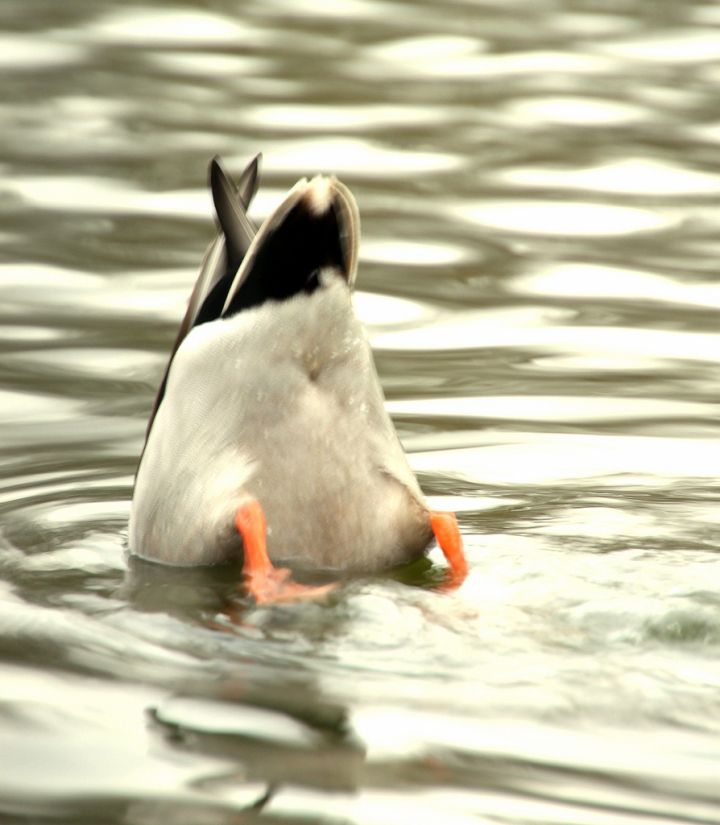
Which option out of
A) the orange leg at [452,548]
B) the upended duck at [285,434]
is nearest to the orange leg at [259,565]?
the upended duck at [285,434]

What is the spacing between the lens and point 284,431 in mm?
4387

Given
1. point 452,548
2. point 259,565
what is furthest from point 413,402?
point 259,565

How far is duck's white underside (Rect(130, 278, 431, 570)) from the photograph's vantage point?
434 centimetres

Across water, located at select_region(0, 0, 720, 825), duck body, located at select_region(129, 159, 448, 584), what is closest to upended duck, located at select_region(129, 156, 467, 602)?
duck body, located at select_region(129, 159, 448, 584)

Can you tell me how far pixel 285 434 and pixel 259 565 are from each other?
1.09ft

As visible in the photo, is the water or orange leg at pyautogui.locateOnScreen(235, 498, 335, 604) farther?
orange leg at pyautogui.locateOnScreen(235, 498, 335, 604)

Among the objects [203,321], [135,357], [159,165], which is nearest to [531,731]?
[203,321]

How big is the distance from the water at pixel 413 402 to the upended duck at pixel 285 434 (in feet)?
0.45

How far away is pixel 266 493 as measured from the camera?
174 inches

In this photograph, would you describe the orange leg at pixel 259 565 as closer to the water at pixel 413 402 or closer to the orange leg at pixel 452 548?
the water at pixel 413 402

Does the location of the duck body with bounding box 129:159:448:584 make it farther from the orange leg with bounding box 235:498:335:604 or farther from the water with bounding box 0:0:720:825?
the water with bounding box 0:0:720:825

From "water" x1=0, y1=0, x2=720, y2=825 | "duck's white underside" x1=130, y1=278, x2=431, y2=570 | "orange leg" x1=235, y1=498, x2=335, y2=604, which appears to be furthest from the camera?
"duck's white underside" x1=130, y1=278, x2=431, y2=570

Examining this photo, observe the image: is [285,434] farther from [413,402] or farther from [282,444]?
[413,402]

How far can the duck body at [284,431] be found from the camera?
4277 mm
